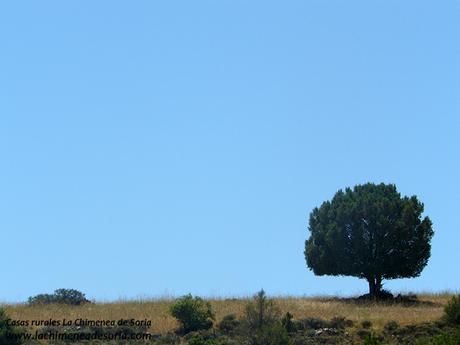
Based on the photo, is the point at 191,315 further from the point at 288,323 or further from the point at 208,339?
the point at 288,323

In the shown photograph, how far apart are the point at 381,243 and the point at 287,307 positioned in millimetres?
10741

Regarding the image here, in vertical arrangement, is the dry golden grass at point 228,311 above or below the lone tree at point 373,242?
below

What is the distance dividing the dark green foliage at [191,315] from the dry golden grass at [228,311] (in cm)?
72

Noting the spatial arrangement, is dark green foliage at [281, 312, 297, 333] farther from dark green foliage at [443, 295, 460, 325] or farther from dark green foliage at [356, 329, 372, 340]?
dark green foliage at [443, 295, 460, 325]

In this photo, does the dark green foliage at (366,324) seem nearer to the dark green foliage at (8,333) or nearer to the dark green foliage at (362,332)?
the dark green foliage at (362,332)

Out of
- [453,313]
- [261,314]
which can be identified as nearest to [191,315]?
[261,314]

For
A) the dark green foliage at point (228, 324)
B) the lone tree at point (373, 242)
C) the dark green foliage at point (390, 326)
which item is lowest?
the dark green foliage at point (390, 326)

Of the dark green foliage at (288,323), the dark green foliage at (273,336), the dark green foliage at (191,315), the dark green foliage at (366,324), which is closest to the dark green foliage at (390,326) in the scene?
the dark green foliage at (366,324)

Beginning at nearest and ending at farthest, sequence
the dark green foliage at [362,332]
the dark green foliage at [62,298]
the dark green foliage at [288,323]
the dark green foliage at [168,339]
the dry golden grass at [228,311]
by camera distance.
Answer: the dark green foliage at [168,339], the dark green foliage at [288,323], the dark green foliage at [362,332], the dry golden grass at [228,311], the dark green foliage at [62,298]

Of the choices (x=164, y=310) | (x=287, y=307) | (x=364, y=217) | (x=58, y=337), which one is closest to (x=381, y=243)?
(x=364, y=217)

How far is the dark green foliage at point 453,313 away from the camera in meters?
50.2

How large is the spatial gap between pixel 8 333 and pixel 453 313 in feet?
71.0

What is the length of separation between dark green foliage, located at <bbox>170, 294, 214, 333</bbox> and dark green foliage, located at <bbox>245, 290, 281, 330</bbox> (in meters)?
3.16

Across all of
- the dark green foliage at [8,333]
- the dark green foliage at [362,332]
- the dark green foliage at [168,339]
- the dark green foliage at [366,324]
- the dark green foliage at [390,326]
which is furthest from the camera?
the dark green foliage at [366,324]
